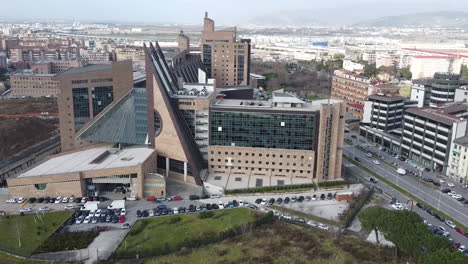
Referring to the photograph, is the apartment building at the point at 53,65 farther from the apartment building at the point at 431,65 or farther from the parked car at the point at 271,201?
the apartment building at the point at 431,65

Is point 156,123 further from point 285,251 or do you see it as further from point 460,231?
point 460,231

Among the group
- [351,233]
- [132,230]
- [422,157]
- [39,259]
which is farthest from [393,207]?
[39,259]

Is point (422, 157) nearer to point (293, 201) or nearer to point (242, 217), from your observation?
point (293, 201)

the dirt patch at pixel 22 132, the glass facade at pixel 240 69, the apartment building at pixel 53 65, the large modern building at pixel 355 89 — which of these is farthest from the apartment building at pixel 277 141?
the apartment building at pixel 53 65

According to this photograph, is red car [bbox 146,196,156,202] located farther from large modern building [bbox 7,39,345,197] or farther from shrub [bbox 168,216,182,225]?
shrub [bbox 168,216,182,225]

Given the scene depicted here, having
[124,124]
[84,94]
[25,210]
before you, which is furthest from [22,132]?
[25,210]

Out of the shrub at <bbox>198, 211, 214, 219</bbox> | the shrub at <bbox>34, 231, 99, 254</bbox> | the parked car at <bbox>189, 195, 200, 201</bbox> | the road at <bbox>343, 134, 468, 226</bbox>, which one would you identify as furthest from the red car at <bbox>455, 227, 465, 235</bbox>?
the shrub at <bbox>34, 231, 99, 254</bbox>

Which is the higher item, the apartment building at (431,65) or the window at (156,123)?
the apartment building at (431,65)
